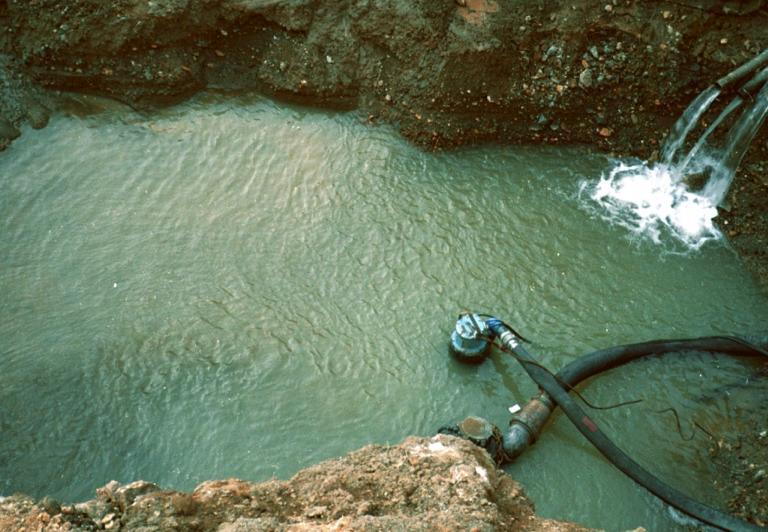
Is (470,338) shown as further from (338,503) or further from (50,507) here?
(50,507)

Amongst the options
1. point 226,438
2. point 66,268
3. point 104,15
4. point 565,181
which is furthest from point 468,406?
point 104,15

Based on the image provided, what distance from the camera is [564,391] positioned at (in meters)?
5.26

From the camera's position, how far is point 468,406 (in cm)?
545

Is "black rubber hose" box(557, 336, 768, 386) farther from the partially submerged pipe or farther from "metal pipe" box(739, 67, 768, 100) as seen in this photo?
"metal pipe" box(739, 67, 768, 100)

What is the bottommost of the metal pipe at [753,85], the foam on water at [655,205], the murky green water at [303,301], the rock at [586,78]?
the murky green water at [303,301]

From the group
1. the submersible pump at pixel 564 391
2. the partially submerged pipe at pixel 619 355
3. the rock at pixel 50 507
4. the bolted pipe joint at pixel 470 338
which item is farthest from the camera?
the bolted pipe joint at pixel 470 338

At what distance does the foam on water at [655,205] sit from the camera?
658cm

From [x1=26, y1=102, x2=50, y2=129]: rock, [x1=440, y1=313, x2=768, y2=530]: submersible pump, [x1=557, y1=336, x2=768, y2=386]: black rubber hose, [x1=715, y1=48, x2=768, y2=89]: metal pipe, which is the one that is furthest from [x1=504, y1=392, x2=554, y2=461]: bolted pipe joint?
[x1=26, y1=102, x2=50, y2=129]: rock

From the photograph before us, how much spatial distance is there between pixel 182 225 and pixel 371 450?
3142 millimetres

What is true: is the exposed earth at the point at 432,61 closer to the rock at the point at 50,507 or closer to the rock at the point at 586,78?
the rock at the point at 586,78

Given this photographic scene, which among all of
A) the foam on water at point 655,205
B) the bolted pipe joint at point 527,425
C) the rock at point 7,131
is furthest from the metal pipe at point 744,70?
the rock at point 7,131

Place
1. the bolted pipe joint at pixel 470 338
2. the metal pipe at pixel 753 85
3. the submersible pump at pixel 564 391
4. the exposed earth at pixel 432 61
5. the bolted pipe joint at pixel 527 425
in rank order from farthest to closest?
the exposed earth at pixel 432 61, the metal pipe at pixel 753 85, the bolted pipe joint at pixel 470 338, the bolted pipe joint at pixel 527 425, the submersible pump at pixel 564 391

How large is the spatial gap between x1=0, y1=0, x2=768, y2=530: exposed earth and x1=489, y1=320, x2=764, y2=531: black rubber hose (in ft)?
8.11

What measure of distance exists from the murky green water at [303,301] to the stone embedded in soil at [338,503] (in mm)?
1231
